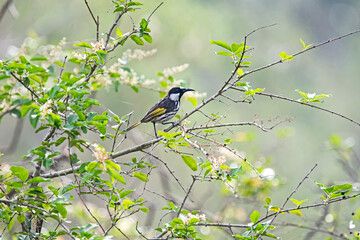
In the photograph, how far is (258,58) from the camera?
20.8 meters

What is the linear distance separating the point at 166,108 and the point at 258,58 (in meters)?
17.0

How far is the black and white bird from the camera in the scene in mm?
4203

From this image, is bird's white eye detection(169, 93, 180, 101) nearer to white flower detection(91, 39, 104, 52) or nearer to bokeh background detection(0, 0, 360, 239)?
white flower detection(91, 39, 104, 52)

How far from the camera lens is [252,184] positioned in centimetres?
515

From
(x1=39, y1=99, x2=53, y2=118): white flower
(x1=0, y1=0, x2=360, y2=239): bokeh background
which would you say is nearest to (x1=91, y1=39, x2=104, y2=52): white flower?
(x1=39, y1=99, x2=53, y2=118): white flower

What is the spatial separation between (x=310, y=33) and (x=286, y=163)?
9.30m

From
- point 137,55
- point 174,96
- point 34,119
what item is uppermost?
point 174,96

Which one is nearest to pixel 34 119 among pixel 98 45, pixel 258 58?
pixel 98 45

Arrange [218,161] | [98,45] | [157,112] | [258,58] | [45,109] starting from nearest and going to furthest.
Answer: [45,109]
[218,161]
[98,45]
[157,112]
[258,58]

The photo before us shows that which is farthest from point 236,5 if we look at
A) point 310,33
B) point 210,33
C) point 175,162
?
point 175,162

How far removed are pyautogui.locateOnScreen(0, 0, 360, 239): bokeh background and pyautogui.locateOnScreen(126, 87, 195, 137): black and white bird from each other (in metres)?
5.89

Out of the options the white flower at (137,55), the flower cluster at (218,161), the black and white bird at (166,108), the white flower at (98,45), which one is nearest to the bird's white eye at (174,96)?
the black and white bird at (166,108)

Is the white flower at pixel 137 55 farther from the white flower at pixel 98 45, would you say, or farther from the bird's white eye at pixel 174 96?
the white flower at pixel 98 45

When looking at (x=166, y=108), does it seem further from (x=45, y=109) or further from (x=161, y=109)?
(x=45, y=109)
